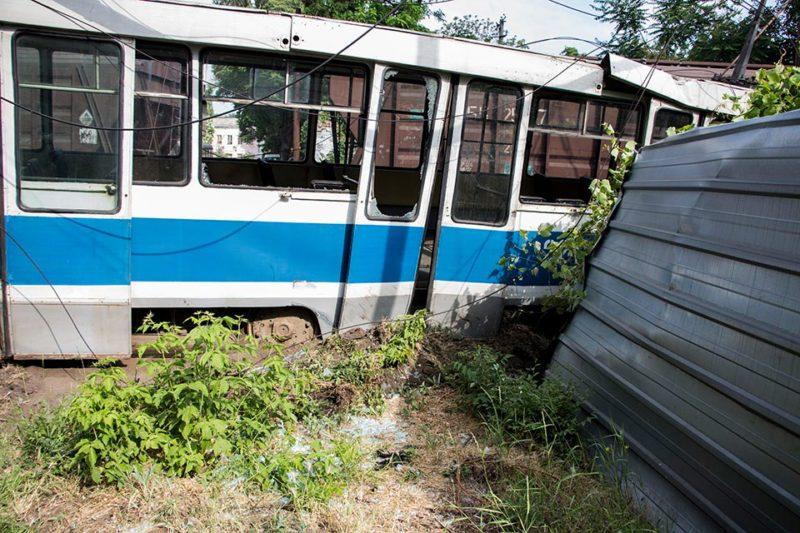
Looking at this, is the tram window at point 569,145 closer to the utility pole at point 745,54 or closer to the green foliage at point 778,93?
the green foliage at point 778,93

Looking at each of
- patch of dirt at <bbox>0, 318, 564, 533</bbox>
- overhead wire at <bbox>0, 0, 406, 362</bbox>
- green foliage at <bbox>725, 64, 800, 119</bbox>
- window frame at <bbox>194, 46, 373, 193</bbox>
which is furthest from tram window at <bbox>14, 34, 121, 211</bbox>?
green foliage at <bbox>725, 64, 800, 119</bbox>

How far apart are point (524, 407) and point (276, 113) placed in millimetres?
3348

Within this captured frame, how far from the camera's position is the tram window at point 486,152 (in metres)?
5.82

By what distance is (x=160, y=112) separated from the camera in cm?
509

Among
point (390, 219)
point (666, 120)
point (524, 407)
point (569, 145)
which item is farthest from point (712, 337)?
point (569, 145)

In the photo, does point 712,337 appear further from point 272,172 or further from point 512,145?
point 272,172

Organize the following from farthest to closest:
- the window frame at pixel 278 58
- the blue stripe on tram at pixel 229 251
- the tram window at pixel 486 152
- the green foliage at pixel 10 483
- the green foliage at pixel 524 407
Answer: the tram window at pixel 486 152 < the window frame at pixel 278 58 < the blue stripe on tram at pixel 229 251 < the green foliage at pixel 524 407 < the green foliage at pixel 10 483

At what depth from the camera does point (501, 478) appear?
12.5ft

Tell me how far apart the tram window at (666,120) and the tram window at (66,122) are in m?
5.20

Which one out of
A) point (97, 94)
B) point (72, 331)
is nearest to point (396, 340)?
point (72, 331)

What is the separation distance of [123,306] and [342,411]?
6.84 feet

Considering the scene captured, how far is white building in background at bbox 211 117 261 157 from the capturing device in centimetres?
534

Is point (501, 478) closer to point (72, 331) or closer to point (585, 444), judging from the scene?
point (585, 444)

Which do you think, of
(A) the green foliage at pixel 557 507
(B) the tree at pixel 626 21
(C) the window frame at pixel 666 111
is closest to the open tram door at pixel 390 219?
(C) the window frame at pixel 666 111
